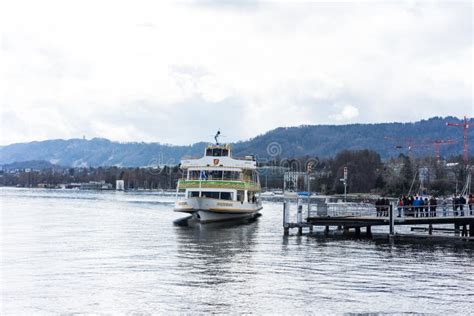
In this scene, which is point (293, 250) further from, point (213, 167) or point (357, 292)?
point (213, 167)

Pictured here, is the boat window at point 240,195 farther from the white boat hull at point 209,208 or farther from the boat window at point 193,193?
Answer: the boat window at point 193,193

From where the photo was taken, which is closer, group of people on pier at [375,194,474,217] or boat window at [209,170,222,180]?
group of people on pier at [375,194,474,217]

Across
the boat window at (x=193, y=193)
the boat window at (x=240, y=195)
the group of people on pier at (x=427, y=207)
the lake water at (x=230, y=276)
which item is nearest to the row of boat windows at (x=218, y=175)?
the boat window at (x=193, y=193)

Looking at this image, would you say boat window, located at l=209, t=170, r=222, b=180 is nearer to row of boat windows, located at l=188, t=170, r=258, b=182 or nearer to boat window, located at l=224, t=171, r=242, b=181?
row of boat windows, located at l=188, t=170, r=258, b=182

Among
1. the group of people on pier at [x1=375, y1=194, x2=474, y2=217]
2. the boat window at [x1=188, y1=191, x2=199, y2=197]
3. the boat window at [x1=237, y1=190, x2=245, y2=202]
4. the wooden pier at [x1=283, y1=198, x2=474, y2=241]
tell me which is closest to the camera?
the wooden pier at [x1=283, y1=198, x2=474, y2=241]

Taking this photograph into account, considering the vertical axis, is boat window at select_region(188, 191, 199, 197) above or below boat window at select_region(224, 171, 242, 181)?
below

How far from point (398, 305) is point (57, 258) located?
21.6m

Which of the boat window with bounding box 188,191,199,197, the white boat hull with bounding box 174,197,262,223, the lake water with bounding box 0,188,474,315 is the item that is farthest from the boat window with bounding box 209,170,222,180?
the lake water with bounding box 0,188,474,315

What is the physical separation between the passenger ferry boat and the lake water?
40.7ft

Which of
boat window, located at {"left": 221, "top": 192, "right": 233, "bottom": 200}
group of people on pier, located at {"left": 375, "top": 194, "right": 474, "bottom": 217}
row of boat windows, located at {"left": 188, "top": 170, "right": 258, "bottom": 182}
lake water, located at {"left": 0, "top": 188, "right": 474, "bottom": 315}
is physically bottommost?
lake water, located at {"left": 0, "top": 188, "right": 474, "bottom": 315}

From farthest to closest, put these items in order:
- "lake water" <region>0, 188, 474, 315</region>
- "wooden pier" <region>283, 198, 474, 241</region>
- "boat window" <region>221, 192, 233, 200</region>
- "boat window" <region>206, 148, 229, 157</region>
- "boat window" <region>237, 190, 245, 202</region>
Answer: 1. "boat window" <region>237, 190, 245, 202</region>
2. "boat window" <region>206, 148, 229, 157</region>
3. "boat window" <region>221, 192, 233, 200</region>
4. "wooden pier" <region>283, 198, 474, 241</region>
5. "lake water" <region>0, 188, 474, 315</region>

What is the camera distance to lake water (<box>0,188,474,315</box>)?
27594 mm

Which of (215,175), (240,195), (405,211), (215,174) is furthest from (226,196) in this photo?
(405,211)

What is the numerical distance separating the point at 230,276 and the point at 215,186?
35.0 metres
